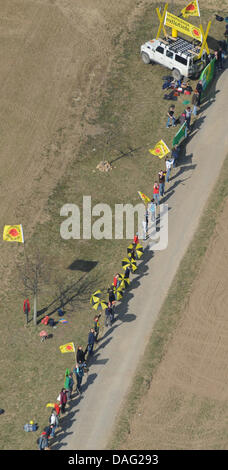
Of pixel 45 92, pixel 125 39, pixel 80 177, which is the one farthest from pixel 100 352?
pixel 125 39

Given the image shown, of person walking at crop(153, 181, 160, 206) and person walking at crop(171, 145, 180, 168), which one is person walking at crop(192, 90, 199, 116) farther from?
person walking at crop(153, 181, 160, 206)

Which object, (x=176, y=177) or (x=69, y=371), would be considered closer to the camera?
(x=69, y=371)

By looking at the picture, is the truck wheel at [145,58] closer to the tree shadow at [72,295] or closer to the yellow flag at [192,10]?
the yellow flag at [192,10]

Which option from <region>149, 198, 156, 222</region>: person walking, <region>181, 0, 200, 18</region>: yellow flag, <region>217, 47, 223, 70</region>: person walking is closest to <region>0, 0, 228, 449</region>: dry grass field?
<region>149, 198, 156, 222</region>: person walking

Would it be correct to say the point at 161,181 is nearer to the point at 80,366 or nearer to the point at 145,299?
the point at 145,299
